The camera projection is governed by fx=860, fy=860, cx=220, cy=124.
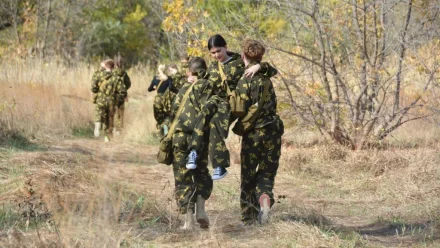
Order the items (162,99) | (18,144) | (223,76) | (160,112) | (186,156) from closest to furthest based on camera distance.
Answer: (186,156) < (223,76) < (18,144) < (162,99) < (160,112)

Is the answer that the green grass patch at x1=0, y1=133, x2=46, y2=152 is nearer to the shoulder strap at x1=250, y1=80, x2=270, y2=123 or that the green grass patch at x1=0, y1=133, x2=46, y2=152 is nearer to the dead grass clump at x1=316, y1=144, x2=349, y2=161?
the dead grass clump at x1=316, y1=144, x2=349, y2=161

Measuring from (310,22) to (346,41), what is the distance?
24.0 inches

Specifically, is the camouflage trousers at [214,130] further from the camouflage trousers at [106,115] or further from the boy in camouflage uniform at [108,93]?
the camouflage trousers at [106,115]

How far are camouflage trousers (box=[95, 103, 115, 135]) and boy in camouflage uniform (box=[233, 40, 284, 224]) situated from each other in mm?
8642

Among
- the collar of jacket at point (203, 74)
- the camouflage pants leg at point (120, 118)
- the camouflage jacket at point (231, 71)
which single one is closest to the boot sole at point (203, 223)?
the camouflage jacket at point (231, 71)

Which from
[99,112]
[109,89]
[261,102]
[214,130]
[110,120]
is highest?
[261,102]

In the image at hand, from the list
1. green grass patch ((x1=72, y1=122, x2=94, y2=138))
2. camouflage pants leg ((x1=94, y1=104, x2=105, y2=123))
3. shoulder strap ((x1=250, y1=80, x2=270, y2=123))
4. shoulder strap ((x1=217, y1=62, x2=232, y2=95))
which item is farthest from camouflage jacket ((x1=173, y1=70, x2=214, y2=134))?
green grass patch ((x1=72, y1=122, x2=94, y2=138))

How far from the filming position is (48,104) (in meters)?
16.1

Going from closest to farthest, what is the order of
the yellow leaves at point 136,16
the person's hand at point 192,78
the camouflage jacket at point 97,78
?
the person's hand at point 192,78 < the camouflage jacket at point 97,78 < the yellow leaves at point 136,16

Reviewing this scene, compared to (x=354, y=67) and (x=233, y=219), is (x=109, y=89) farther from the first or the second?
(x=233, y=219)

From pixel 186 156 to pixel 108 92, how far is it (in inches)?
352

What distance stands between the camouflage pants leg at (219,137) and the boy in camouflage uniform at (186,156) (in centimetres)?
14

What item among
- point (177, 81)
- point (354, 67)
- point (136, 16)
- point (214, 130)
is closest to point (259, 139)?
point (214, 130)

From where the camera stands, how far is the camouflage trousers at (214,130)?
6.94 m
